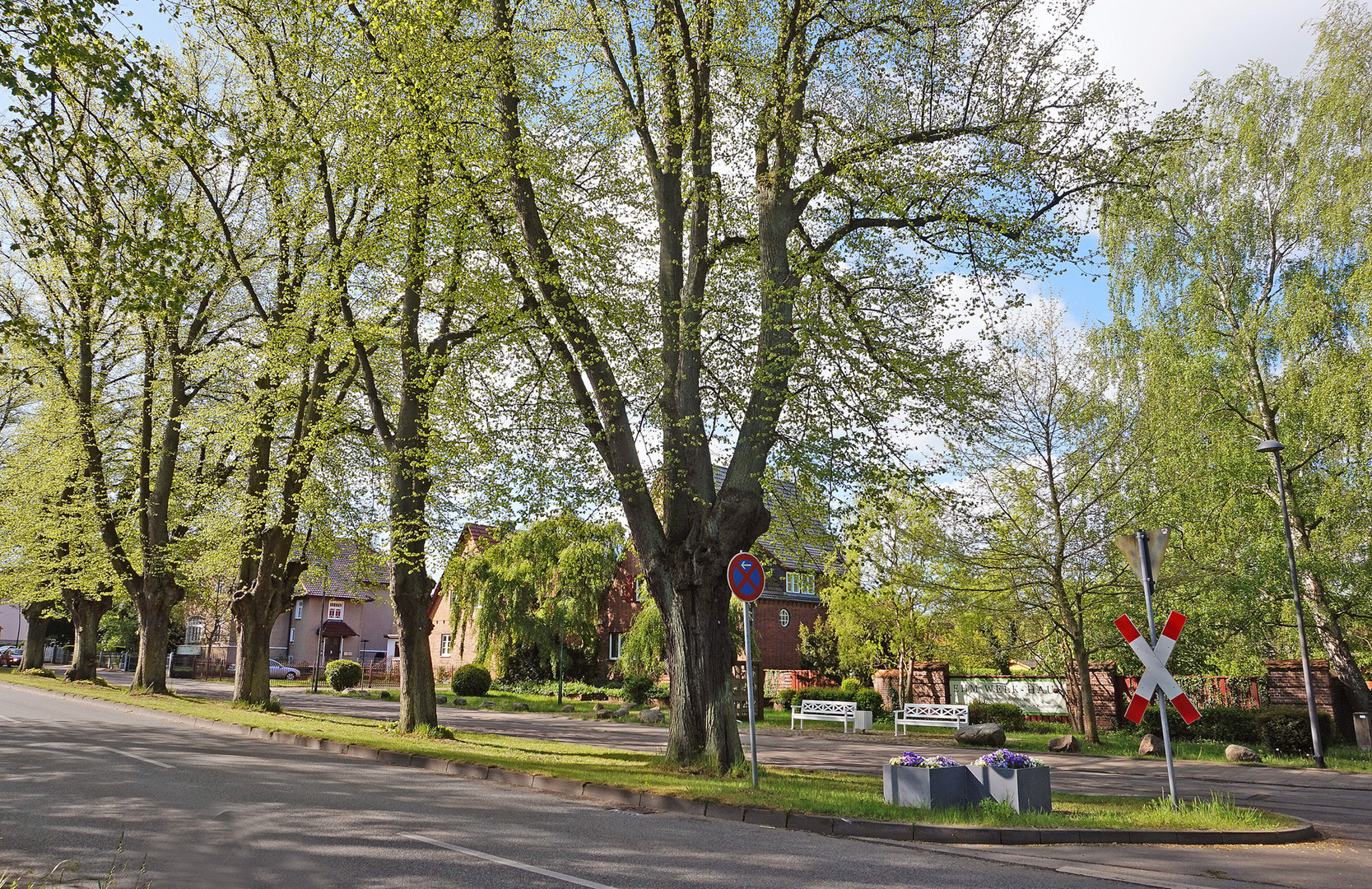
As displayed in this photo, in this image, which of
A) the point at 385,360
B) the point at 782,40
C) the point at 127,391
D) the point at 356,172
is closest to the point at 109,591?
the point at 127,391

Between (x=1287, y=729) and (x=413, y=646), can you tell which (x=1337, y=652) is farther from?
(x=413, y=646)

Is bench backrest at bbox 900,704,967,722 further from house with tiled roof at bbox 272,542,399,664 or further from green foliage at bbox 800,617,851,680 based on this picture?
house with tiled roof at bbox 272,542,399,664

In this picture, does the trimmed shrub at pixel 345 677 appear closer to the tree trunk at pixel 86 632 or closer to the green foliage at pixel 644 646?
the tree trunk at pixel 86 632

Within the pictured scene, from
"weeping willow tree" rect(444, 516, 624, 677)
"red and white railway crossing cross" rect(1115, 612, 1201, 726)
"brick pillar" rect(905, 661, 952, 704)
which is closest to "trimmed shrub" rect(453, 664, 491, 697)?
"weeping willow tree" rect(444, 516, 624, 677)

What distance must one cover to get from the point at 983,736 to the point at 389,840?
1733cm

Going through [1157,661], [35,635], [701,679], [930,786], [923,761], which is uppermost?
[1157,661]

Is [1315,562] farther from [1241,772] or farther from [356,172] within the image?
[356,172]

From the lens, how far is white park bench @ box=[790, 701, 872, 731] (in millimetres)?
25359

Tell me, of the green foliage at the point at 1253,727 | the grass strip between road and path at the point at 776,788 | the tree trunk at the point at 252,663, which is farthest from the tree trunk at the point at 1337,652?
the tree trunk at the point at 252,663

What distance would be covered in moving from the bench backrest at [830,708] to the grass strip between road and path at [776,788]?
10811mm

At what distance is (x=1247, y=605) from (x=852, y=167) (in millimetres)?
16129

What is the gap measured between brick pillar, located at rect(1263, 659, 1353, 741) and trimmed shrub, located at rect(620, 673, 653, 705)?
19.5 m

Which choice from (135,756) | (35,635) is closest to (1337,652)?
(135,756)

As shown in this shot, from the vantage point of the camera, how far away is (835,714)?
25.7 meters
